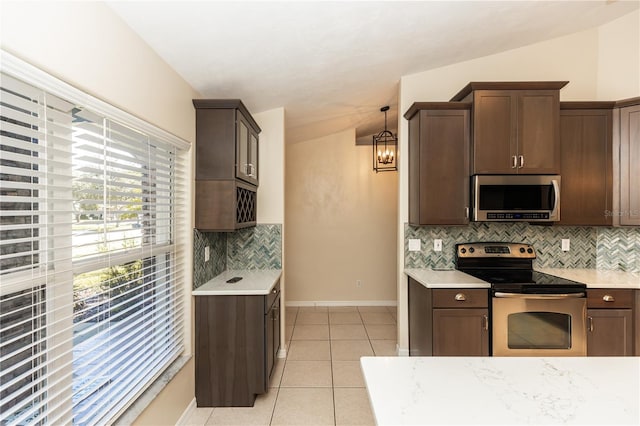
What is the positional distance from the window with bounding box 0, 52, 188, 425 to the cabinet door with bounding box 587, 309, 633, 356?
317cm

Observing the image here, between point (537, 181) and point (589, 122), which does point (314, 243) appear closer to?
point (537, 181)

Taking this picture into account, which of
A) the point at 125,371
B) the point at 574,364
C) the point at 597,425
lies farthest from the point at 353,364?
the point at 597,425

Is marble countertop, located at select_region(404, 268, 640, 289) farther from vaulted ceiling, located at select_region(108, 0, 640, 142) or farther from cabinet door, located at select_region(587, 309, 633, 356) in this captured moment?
vaulted ceiling, located at select_region(108, 0, 640, 142)

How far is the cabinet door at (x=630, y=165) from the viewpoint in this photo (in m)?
2.80

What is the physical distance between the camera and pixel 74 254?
54.1 inches

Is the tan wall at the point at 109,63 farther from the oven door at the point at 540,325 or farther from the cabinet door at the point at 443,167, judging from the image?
the oven door at the point at 540,325

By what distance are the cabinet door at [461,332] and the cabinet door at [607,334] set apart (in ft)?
2.66

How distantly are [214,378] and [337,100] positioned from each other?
2908mm

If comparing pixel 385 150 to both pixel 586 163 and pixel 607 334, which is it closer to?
pixel 586 163

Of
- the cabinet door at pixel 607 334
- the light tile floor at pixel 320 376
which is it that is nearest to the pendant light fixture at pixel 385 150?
the light tile floor at pixel 320 376

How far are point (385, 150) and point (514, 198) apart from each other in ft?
7.04

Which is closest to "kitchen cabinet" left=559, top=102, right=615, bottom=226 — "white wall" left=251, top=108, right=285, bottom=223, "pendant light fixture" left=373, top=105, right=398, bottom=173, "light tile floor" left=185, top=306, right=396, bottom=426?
"pendant light fixture" left=373, top=105, right=398, bottom=173

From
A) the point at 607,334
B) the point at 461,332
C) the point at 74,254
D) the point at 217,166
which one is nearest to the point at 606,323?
the point at 607,334

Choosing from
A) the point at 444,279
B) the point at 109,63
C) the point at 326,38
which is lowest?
the point at 444,279
